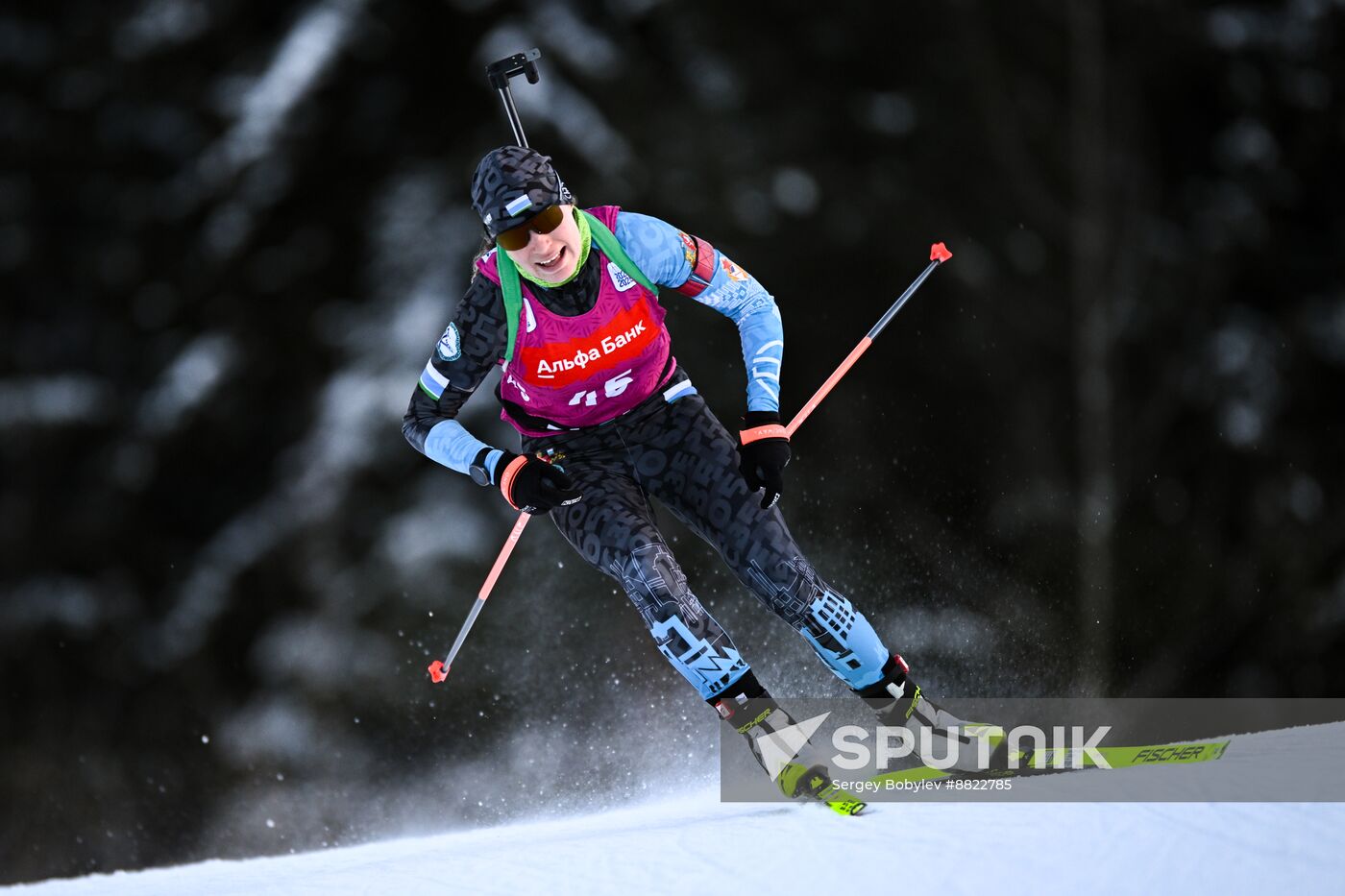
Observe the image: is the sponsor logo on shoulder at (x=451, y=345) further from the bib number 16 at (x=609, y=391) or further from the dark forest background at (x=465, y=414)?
the dark forest background at (x=465, y=414)

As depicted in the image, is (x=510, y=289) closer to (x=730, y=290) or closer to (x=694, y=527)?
(x=730, y=290)

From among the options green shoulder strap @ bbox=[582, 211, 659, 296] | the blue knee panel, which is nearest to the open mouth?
green shoulder strap @ bbox=[582, 211, 659, 296]

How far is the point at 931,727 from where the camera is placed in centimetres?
258

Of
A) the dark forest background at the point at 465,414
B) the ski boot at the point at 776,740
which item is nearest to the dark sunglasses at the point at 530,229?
the ski boot at the point at 776,740

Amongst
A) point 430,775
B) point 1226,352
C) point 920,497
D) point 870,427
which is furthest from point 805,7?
point 430,775

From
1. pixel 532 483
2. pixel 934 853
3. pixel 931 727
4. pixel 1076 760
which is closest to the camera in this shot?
pixel 934 853

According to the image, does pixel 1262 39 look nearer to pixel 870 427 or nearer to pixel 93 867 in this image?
pixel 870 427

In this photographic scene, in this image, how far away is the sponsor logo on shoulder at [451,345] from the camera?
8.07 feet

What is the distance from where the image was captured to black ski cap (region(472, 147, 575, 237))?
7.36 ft

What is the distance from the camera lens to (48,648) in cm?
409

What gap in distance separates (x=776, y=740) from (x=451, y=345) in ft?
3.61

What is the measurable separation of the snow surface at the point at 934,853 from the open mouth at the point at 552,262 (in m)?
1.18

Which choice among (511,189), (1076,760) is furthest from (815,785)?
(511,189)

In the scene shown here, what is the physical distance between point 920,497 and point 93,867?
3.30 metres
